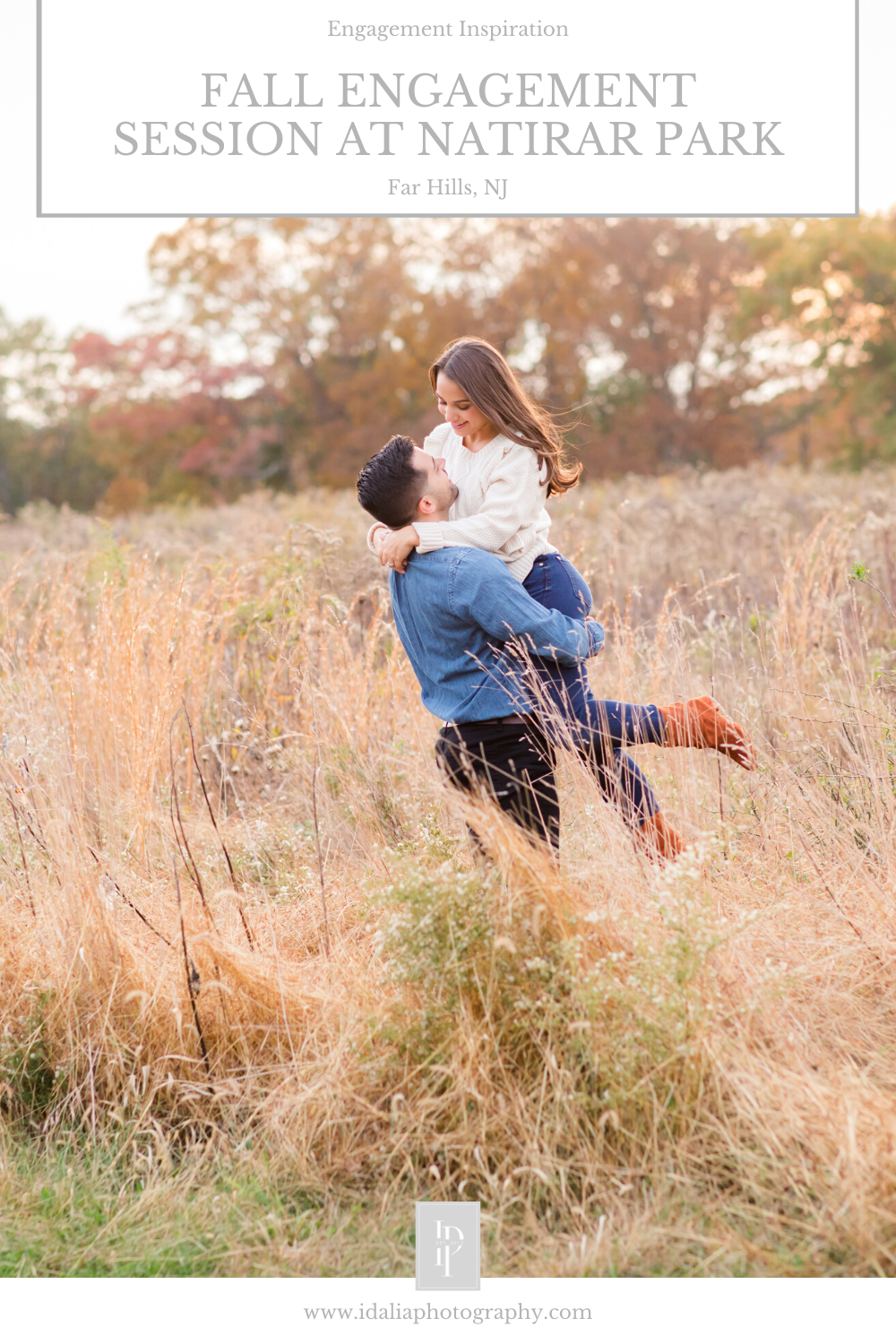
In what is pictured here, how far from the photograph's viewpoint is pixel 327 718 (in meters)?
4.30

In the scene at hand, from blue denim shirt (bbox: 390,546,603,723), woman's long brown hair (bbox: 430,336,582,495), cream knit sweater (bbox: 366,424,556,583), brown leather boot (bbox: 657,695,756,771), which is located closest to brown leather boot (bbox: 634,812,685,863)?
brown leather boot (bbox: 657,695,756,771)

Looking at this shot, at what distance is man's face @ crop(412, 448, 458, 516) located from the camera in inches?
→ 104

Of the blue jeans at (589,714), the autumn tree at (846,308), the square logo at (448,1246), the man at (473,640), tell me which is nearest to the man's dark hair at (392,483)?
the man at (473,640)

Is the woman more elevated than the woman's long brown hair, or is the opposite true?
the woman's long brown hair

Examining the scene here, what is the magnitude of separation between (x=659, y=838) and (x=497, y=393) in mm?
1283

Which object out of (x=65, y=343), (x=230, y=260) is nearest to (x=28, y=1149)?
(x=230, y=260)

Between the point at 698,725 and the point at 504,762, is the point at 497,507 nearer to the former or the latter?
the point at 504,762

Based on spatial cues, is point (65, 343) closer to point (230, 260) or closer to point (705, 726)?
point (230, 260)

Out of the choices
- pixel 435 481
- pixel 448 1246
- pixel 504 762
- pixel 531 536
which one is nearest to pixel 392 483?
pixel 435 481

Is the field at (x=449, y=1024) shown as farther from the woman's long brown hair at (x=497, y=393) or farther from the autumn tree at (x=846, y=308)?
the autumn tree at (x=846, y=308)

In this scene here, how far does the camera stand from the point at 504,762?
274 cm

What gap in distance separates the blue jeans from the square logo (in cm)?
108

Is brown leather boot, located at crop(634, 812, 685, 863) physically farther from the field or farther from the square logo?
the square logo

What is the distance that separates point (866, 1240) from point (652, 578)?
17.1ft
